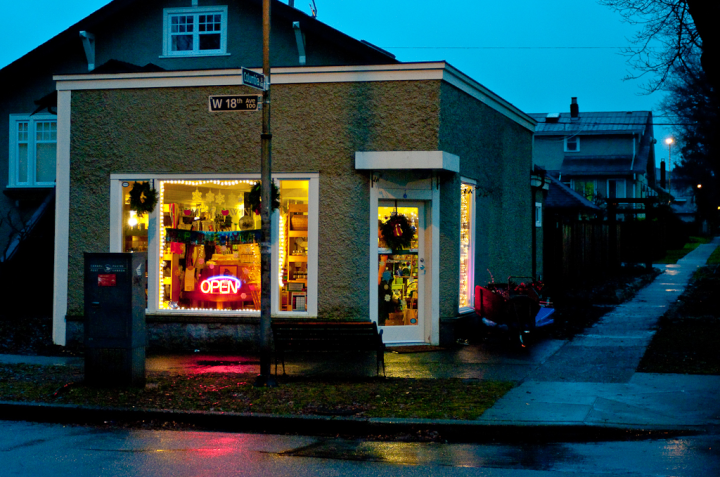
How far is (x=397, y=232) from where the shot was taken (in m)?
12.7

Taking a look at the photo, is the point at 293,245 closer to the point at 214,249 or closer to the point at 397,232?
the point at 214,249

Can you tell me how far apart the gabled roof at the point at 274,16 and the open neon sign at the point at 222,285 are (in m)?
5.86

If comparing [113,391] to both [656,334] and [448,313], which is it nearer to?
[448,313]

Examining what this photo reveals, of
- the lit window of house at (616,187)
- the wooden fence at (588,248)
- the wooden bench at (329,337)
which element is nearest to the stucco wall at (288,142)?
the wooden bench at (329,337)

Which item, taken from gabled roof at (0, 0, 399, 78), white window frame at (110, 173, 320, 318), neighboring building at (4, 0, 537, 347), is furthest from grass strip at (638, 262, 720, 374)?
gabled roof at (0, 0, 399, 78)

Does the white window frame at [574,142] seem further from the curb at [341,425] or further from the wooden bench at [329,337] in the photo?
the curb at [341,425]

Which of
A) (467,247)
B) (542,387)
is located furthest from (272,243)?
(542,387)

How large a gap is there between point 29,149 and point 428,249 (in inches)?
524

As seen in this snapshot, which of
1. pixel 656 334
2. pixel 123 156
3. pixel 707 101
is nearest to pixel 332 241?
pixel 123 156

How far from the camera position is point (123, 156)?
13.3 meters

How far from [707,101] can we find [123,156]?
2198cm

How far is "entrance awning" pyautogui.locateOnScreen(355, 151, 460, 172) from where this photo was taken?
12.2 metres

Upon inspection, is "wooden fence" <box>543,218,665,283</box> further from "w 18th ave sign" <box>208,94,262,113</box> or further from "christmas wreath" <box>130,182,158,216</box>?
"w 18th ave sign" <box>208,94,262,113</box>

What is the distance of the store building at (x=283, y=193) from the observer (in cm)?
1264
